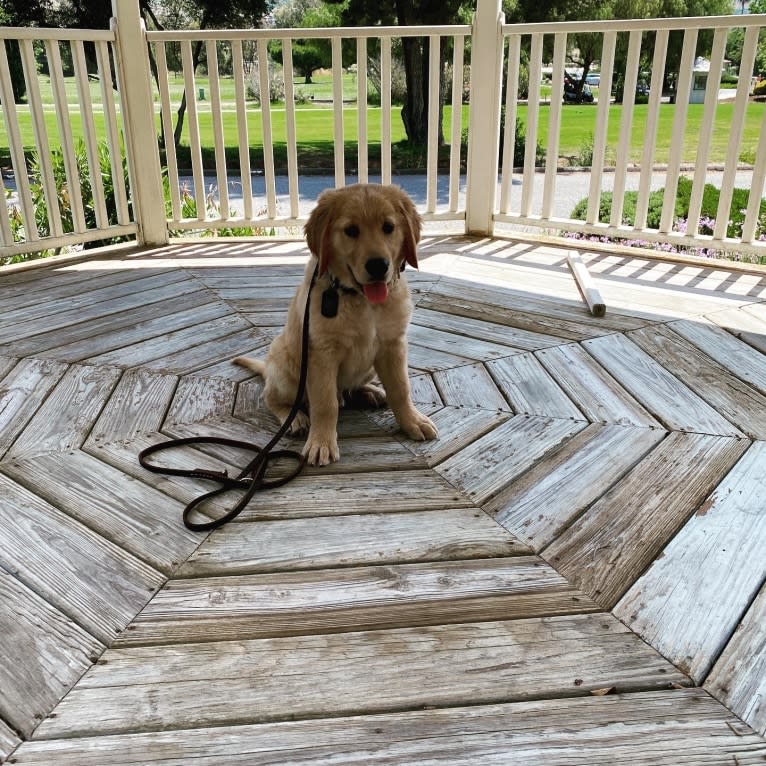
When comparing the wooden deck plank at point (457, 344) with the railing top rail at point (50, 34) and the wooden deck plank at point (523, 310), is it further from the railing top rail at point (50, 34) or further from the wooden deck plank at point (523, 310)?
the railing top rail at point (50, 34)

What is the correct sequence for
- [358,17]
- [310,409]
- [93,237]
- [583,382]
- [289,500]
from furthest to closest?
[358,17], [93,237], [583,382], [310,409], [289,500]

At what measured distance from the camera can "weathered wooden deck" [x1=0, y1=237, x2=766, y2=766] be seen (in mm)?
1265

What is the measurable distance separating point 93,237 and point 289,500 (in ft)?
10.9

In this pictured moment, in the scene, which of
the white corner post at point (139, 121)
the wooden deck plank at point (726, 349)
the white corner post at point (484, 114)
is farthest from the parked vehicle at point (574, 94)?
the wooden deck plank at point (726, 349)

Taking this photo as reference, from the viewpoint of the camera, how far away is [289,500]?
1986 mm

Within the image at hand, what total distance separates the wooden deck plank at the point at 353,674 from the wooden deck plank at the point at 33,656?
1.3 inches

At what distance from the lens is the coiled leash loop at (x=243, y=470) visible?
192 cm

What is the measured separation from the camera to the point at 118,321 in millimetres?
3438

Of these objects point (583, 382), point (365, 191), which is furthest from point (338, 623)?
point (583, 382)

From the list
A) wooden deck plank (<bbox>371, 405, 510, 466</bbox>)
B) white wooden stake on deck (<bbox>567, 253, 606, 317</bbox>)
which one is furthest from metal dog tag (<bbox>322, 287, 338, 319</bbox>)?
white wooden stake on deck (<bbox>567, 253, 606, 317</bbox>)

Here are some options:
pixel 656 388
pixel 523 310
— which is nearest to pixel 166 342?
pixel 523 310

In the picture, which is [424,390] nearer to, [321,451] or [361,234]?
[321,451]

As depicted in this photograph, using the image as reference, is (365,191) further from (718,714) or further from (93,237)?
(93,237)

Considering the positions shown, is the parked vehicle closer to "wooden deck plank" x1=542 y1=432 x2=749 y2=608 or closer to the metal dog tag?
"wooden deck plank" x1=542 y1=432 x2=749 y2=608
